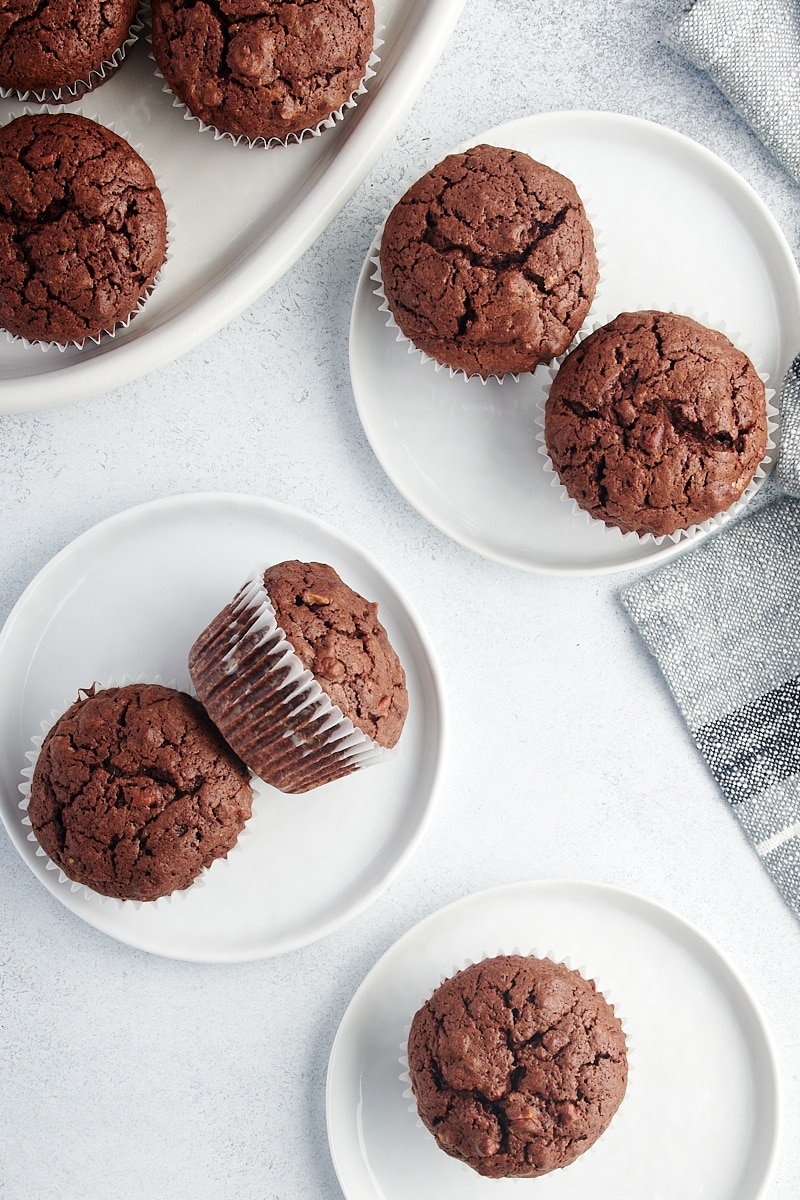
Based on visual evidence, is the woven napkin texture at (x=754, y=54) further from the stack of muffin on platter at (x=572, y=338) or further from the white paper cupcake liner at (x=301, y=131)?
the white paper cupcake liner at (x=301, y=131)

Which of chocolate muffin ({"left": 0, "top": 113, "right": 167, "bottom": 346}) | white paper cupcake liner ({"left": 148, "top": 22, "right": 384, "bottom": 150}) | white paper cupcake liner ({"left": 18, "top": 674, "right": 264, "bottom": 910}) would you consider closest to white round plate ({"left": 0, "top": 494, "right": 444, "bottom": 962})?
white paper cupcake liner ({"left": 18, "top": 674, "right": 264, "bottom": 910})

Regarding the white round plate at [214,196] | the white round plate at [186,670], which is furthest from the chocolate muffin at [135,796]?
the white round plate at [214,196]

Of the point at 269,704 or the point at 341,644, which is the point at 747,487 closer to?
the point at 341,644

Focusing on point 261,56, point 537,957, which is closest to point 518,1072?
point 537,957

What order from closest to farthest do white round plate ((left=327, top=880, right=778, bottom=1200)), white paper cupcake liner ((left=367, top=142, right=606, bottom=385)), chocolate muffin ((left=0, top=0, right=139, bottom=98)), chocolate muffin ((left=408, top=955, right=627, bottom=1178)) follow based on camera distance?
chocolate muffin ((left=0, top=0, right=139, bottom=98))
chocolate muffin ((left=408, top=955, right=627, bottom=1178))
white paper cupcake liner ((left=367, top=142, right=606, bottom=385))
white round plate ((left=327, top=880, right=778, bottom=1200))

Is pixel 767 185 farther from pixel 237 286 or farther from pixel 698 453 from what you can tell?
pixel 237 286

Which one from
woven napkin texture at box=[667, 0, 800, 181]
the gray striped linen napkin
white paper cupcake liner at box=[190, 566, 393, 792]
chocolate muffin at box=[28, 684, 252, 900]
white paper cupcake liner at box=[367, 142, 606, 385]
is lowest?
chocolate muffin at box=[28, 684, 252, 900]

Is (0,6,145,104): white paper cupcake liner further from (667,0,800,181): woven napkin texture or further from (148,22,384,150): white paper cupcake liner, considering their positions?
(667,0,800,181): woven napkin texture
